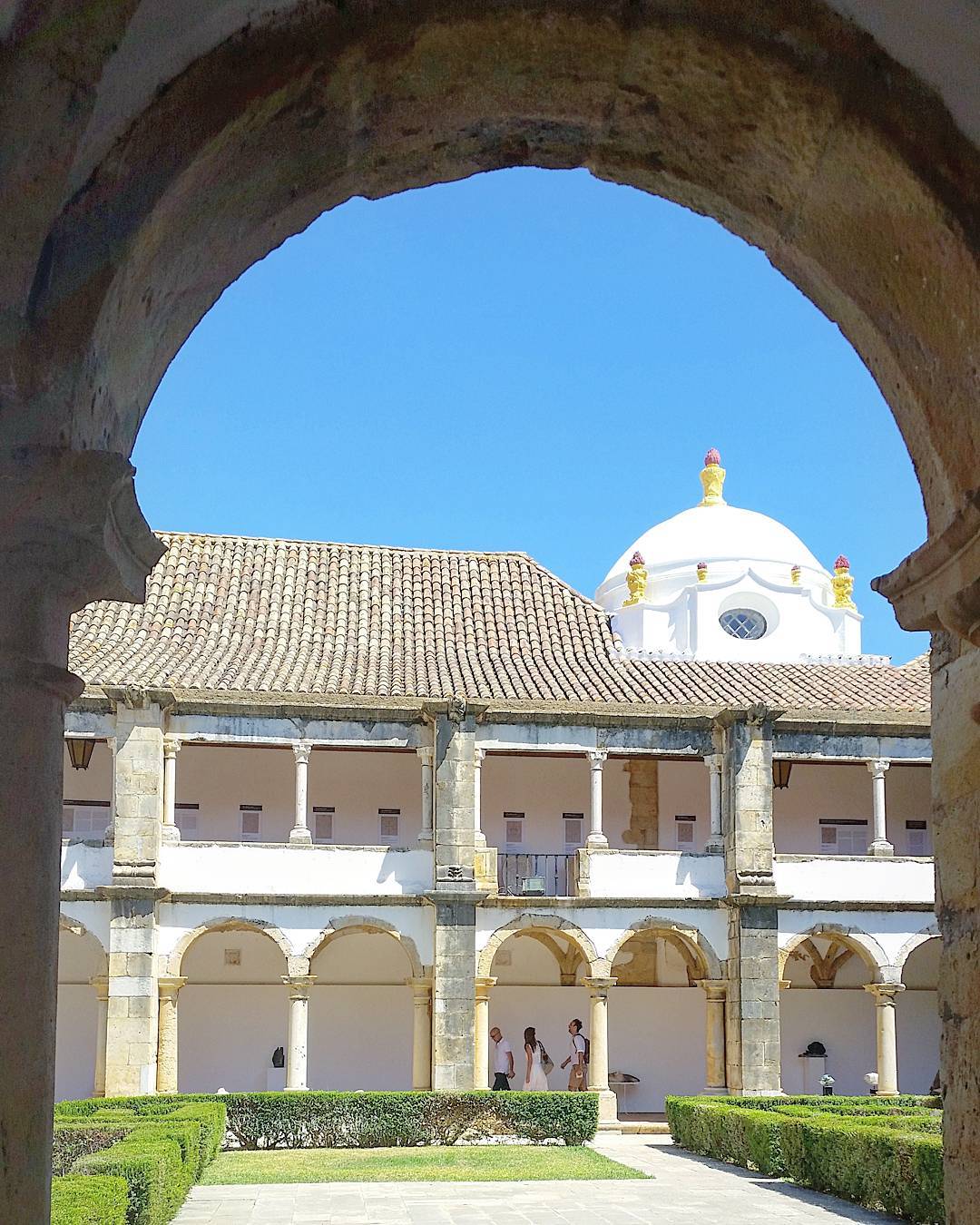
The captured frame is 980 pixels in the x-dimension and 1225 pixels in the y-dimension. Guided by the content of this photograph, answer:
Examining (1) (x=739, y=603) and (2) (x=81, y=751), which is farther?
(1) (x=739, y=603)

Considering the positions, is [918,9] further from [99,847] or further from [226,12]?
[99,847]

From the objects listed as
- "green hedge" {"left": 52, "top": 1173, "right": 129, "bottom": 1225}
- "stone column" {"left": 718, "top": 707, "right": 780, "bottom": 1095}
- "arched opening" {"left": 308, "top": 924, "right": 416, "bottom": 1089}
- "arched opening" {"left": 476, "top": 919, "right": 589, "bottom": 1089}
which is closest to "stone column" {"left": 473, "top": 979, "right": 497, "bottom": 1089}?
"stone column" {"left": 718, "top": 707, "right": 780, "bottom": 1095}

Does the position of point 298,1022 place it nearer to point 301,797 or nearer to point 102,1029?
point 102,1029

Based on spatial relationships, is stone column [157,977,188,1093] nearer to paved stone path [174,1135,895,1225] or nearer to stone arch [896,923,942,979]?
paved stone path [174,1135,895,1225]

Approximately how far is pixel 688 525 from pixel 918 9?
27661 millimetres

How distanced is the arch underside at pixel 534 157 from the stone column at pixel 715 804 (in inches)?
707

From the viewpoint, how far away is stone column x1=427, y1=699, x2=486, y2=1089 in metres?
20.8

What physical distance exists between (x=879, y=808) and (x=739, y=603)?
6.49 metres

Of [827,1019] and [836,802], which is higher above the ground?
[836,802]

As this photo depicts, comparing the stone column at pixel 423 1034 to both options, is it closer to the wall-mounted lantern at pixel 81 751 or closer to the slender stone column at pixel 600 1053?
the slender stone column at pixel 600 1053

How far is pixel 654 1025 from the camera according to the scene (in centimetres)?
2561

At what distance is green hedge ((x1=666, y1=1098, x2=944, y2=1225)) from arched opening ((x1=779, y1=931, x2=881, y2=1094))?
232 inches

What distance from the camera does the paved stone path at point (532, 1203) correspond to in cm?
1250

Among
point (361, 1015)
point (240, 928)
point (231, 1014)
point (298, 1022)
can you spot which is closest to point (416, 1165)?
point (298, 1022)
